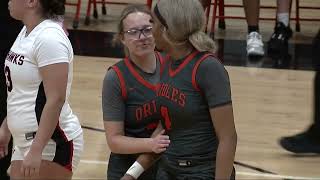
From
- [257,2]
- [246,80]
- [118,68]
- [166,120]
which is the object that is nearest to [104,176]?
[118,68]

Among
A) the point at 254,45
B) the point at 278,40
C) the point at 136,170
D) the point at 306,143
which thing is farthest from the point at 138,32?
the point at 278,40

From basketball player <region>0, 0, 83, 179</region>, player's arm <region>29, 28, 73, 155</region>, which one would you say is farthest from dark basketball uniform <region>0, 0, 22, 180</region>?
player's arm <region>29, 28, 73, 155</region>

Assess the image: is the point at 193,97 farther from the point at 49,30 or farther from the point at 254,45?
the point at 254,45

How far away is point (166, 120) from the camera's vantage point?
2.57m

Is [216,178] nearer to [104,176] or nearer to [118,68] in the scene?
[118,68]

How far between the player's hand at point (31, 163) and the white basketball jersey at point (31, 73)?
5.4 inches

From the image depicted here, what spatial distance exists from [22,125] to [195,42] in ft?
2.71

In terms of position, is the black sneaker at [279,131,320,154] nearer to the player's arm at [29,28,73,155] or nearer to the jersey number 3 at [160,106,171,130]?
the jersey number 3 at [160,106,171,130]

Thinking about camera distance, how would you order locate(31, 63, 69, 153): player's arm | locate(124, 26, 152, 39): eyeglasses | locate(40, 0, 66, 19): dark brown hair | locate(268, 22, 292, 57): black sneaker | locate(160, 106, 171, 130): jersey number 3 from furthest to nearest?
1. locate(268, 22, 292, 57): black sneaker
2. locate(124, 26, 152, 39): eyeglasses
3. locate(40, 0, 66, 19): dark brown hair
4. locate(31, 63, 69, 153): player's arm
5. locate(160, 106, 171, 130): jersey number 3

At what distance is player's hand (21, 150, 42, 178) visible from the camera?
2721 mm

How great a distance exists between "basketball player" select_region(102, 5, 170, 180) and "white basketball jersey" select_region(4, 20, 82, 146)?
7.7 inches

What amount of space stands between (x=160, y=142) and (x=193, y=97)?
10.3 inches

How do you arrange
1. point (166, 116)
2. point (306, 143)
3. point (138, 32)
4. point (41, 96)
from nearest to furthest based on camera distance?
point (306, 143)
point (166, 116)
point (41, 96)
point (138, 32)

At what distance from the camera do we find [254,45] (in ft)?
21.5
